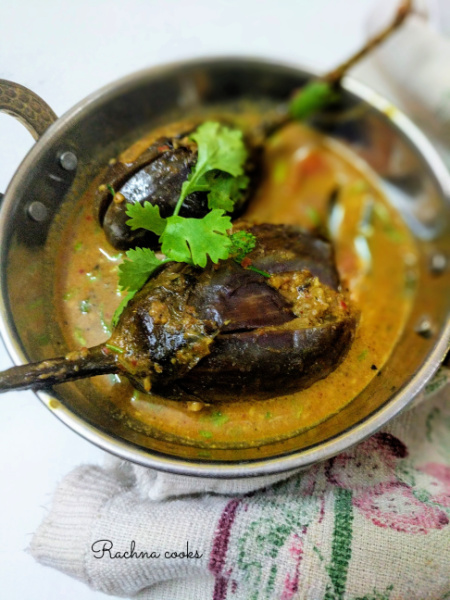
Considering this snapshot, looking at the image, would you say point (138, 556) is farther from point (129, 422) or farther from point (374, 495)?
point (374, 495)

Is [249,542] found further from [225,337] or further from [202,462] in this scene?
[225,337]

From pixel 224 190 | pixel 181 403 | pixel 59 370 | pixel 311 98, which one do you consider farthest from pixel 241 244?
pixel 311 98

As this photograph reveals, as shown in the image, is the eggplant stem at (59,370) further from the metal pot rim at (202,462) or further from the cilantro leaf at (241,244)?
the cilantro leaf at (241,244)

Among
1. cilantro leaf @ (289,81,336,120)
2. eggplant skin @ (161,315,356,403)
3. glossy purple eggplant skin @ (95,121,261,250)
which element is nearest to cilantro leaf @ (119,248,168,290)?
glossy purple eggplant skin @ (95,121,261,250)

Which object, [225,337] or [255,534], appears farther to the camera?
[255,534]

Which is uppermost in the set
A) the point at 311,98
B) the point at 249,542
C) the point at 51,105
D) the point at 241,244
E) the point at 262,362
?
the point at 311,98

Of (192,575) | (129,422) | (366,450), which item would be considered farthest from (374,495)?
(129,422)

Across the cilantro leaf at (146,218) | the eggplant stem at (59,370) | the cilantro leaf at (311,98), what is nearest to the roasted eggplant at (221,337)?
the eggplant stem at (59,370)
